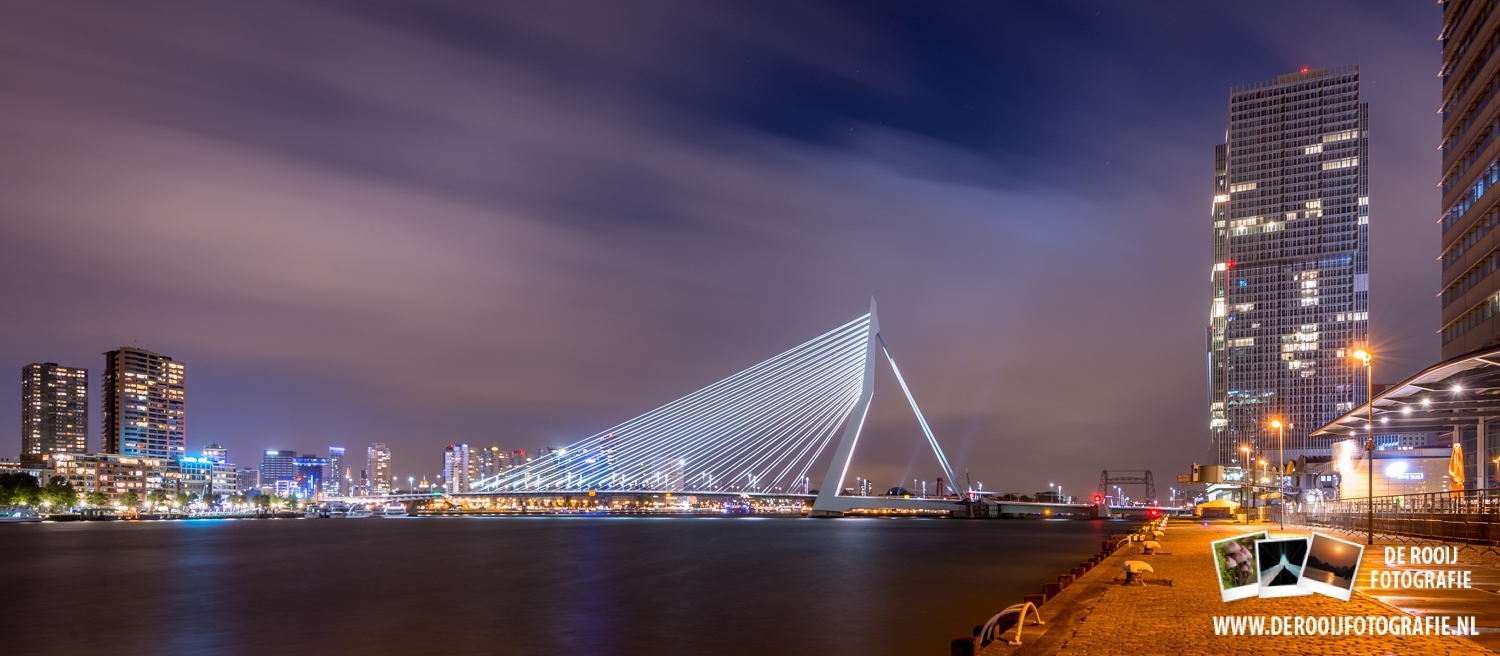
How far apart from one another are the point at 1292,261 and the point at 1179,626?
156402 mm

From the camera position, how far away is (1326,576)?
18.9 meters

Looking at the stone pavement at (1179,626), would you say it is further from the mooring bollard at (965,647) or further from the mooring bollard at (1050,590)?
the mooring bollard at (965,647)

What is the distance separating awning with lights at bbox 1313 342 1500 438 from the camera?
3105 cm

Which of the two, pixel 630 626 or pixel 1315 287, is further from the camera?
pixel 1315 287

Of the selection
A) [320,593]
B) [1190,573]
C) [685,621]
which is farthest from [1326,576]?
[320,593]

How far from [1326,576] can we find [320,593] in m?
31.0

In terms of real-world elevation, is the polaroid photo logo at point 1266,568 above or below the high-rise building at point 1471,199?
below

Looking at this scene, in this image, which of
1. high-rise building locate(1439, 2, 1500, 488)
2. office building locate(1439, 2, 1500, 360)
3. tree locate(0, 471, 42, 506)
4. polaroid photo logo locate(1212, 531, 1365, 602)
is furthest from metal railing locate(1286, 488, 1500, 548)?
tree locate(0, 471, 42, 506)

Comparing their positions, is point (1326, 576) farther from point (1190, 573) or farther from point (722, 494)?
point (722, 494)

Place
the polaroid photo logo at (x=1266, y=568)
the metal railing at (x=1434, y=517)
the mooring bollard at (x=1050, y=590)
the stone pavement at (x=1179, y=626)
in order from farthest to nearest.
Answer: the metal railing at (x=1434, y=517) → the mooring bollard at (x=1050, y=590) → the polaroid photo logo at (x=1266, y=568) → the stone pavement at (x=1179, y=626)

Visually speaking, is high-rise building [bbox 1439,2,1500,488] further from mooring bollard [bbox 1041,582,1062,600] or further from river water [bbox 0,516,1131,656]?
mooring bollard [bbox 1041,582,1062,600]

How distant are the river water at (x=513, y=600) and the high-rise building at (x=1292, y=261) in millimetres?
105568

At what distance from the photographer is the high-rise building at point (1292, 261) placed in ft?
481

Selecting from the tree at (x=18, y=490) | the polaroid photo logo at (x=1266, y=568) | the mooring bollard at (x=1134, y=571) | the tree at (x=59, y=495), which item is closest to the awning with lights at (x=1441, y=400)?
the mooring bollard at (x=1134, y=571)
